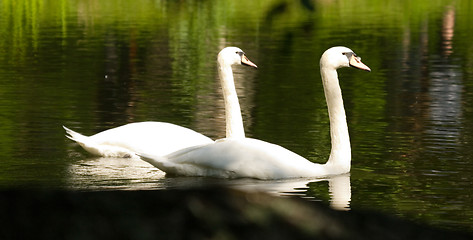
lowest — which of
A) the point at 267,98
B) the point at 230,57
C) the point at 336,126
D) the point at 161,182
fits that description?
the point at 267,98

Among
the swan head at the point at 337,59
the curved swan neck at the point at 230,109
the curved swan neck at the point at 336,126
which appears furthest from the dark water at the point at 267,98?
the curved swan neck at the point at 230,109

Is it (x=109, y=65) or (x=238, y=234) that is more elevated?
(x=238, y=234)

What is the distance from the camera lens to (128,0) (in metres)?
51.6

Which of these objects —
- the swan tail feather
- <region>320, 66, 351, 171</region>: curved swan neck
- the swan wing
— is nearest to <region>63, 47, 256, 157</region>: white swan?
the swan tail feather

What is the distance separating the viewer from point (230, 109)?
1061cm

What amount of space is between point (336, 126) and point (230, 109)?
1.32 metres

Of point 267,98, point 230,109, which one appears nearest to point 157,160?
point 230,109

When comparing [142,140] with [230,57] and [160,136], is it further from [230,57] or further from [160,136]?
[230,57]

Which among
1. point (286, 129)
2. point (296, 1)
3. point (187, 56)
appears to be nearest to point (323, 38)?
point (187, 56)

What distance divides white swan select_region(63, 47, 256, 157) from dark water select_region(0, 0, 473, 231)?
0.16 meters

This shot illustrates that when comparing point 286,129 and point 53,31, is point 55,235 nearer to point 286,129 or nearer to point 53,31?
point 286,129

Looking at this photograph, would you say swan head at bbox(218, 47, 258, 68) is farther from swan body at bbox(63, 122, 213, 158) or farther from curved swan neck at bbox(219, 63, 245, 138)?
swan body at bbox(63, 122, 213, 158)

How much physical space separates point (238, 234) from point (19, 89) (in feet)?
48.1

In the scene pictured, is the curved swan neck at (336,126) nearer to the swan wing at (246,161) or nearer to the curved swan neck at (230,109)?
the swan wing at (246,161)
